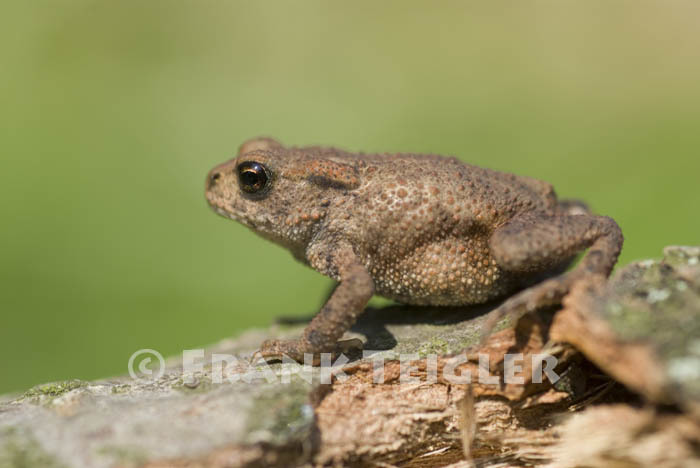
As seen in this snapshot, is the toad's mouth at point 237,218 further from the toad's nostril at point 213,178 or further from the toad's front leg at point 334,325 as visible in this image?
the toad's front leg at point 334,325

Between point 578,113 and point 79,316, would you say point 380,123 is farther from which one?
point 79,316

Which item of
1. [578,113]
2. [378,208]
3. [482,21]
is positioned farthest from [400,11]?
[378,208]

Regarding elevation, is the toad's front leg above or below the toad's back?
below

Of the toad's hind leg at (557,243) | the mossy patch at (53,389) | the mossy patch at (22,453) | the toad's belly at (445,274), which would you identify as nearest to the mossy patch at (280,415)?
the mossy patch at (22,453)

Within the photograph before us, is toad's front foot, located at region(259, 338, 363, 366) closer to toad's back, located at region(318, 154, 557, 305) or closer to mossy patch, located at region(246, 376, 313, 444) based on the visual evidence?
mossy patch, located at region(246, 376, 313, 444)

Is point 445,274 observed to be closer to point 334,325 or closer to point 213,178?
point 334,325

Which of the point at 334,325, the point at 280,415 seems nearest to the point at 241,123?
the point at 334,325

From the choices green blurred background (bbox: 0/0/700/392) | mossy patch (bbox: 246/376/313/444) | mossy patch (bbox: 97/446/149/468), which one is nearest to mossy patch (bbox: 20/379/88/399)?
mossy patch (bbox: 97/446/149/468)

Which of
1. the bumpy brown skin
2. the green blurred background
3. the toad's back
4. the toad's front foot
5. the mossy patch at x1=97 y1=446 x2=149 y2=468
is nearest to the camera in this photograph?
the mossy patch at x1=97 y1=446 x2=149 y2=468
